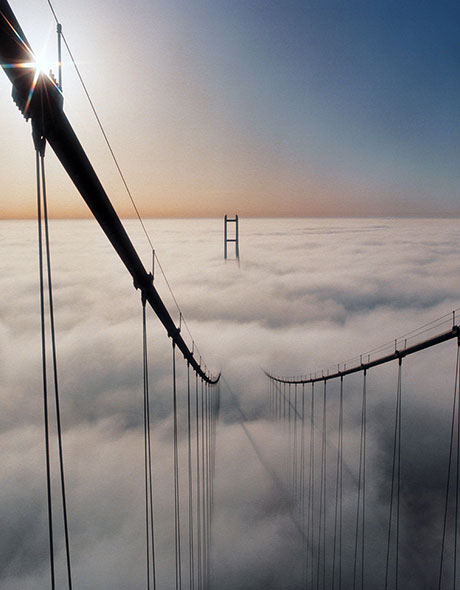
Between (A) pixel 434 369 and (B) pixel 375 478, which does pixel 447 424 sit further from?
(A) pixel 434 369

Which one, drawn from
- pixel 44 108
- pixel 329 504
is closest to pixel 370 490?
pixel 329 504

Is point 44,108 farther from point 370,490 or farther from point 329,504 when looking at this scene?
point 370,490

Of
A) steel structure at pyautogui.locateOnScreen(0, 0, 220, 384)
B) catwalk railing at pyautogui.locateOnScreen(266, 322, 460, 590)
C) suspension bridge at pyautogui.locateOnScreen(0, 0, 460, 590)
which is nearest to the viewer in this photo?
steel structure at pyautogui.locateOnScreen(0, 0, 220, 384)

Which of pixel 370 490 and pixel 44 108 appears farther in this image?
pixel 370 490

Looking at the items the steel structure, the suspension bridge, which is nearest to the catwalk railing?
the suspension bridge

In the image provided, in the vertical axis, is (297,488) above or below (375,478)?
above

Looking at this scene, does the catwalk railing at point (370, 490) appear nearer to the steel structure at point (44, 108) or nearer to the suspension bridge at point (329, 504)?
the suspension bridge at point (329, 504)

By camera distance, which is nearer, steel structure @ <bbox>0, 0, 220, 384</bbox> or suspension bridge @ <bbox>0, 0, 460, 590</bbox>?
steel structure @ <bbox>0, 0, 220, 384</bbox>

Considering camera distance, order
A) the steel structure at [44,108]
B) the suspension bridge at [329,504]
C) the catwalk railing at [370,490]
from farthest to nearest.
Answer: the catwalk railing at [370,490], the suspension bridge at [329,504], the steel structure at [44,108]

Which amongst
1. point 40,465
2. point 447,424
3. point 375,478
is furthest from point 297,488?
point 40,465

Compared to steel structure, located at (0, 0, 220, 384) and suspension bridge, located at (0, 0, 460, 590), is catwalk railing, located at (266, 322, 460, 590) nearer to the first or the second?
suspension bridge, located at (0, 0, 460, 590)

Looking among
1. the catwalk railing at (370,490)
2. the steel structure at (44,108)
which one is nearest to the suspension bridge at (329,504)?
the catwalk railing at (370,490)
